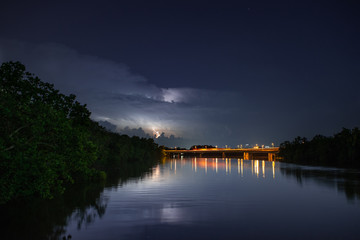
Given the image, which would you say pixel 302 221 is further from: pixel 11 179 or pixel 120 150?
pixel 120 150

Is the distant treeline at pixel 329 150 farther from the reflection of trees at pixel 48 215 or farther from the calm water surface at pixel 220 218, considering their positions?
the reflection of trees at pixel 48 215

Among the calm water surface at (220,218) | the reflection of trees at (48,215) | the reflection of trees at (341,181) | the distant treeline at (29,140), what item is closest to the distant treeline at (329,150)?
the reflection of trees at (341,181)

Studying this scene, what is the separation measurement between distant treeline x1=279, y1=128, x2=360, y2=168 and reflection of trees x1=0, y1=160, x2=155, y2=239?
8161 cm

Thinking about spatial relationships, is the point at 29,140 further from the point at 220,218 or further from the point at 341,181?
the point at 341,181

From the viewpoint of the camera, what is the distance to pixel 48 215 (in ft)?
73.2

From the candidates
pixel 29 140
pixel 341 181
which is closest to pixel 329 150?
pixel 341 181

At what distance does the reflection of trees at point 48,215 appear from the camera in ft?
58.9

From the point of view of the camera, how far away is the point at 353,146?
89125 millimetres

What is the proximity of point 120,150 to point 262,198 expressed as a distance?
7551 centimetres

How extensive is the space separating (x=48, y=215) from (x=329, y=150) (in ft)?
339

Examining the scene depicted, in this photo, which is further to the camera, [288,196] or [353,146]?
[353,146]

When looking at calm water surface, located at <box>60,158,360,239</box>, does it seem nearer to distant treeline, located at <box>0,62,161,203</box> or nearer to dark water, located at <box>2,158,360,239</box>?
dark water, located at <box>2,158,360,239</box>

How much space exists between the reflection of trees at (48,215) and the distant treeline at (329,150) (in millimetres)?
81611

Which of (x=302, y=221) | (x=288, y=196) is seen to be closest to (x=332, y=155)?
(x=288, y=196)
